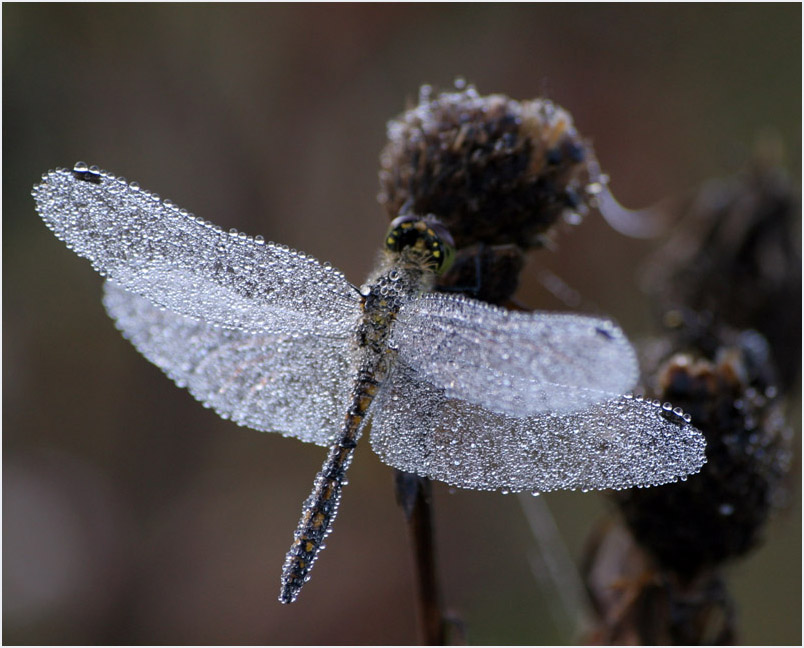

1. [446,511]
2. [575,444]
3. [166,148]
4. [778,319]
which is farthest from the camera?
[446,511]

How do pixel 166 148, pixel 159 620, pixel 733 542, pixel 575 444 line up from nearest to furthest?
pixel 575 444
pixel 733 542
pixel 159 620
pixel 166 148

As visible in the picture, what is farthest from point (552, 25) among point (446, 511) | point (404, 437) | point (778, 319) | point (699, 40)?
point (404, 437)

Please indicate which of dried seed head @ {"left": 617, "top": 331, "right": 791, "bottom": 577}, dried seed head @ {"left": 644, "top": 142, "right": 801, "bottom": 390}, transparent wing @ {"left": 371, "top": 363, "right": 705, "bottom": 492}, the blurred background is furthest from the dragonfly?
the blurred background

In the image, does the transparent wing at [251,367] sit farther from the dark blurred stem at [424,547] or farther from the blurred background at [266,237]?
the blurred background at [266,237]

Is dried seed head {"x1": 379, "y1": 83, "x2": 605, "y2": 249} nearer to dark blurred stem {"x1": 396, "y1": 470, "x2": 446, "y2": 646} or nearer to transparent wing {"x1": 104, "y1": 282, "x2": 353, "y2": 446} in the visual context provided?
transparent wing {"x1": 104, "y1": 282, "x2": 353, "y2": 446}

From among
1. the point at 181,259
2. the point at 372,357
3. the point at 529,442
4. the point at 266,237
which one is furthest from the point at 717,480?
the point at 266,237

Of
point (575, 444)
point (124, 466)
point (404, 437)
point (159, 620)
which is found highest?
point (575, 444)

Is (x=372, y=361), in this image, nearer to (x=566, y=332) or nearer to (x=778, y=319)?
(x=566, y=332)
